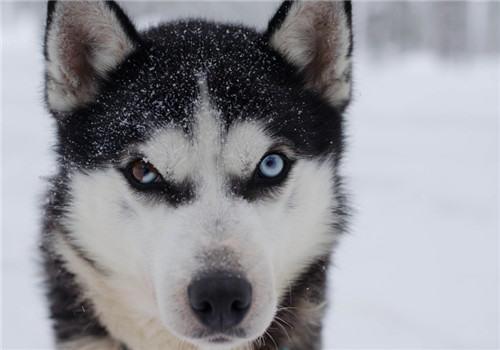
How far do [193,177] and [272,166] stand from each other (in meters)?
0.33

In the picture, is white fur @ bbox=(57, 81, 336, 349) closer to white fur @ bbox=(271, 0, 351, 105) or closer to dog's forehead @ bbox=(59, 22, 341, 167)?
dog's forehead @ bbox=(59, 22, 341, 167)

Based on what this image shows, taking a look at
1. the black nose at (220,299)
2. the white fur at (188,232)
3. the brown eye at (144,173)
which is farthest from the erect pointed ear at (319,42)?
the black nose at (220,299)

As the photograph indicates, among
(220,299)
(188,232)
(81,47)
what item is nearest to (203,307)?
(220,299)

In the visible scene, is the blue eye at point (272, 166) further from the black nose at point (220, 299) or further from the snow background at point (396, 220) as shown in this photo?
the snow background at point (396, 220)

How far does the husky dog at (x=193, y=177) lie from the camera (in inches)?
71.9

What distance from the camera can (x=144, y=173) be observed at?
2.06m

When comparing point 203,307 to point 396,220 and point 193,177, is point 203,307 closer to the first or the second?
point 193,177

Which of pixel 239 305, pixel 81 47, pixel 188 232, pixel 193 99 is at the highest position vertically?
pixel 81 47

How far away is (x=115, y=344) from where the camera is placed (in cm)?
235

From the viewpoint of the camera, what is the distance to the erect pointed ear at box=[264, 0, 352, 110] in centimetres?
232

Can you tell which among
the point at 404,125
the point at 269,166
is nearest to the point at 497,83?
the point at 404,125

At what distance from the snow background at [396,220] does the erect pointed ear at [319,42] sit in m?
0.28

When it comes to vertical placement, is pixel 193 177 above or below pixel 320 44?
below

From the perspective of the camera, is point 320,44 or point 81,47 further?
point 320,44
